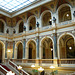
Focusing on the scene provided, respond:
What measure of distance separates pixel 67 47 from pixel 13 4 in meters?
10.6

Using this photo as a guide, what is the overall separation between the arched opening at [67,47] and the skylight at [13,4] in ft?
25.0

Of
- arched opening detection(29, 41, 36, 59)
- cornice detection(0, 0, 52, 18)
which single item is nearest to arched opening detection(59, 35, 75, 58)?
arched opening detection(29, 41, 36, 59)

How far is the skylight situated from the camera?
17.4 meters

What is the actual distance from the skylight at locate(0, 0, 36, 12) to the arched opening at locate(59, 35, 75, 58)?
763 centimetres

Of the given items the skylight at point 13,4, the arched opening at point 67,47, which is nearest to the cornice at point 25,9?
the skylight at point 13,4

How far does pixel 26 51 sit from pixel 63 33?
6.44m

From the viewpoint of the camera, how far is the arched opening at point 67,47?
1752cm

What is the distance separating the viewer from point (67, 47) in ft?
59.1

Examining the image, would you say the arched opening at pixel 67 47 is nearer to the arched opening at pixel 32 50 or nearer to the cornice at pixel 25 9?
the arched opening at pixel 32 50

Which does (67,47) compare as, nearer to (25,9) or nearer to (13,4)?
(25,9)

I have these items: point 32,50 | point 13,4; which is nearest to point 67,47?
point 32,50

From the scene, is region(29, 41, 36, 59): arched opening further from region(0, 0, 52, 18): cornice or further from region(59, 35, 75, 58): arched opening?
region(0, 0, 52, 18): cornice

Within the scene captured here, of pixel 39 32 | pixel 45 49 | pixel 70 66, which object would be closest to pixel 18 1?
pixel 39 32

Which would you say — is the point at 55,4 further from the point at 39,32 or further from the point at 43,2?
the point at 39,32
